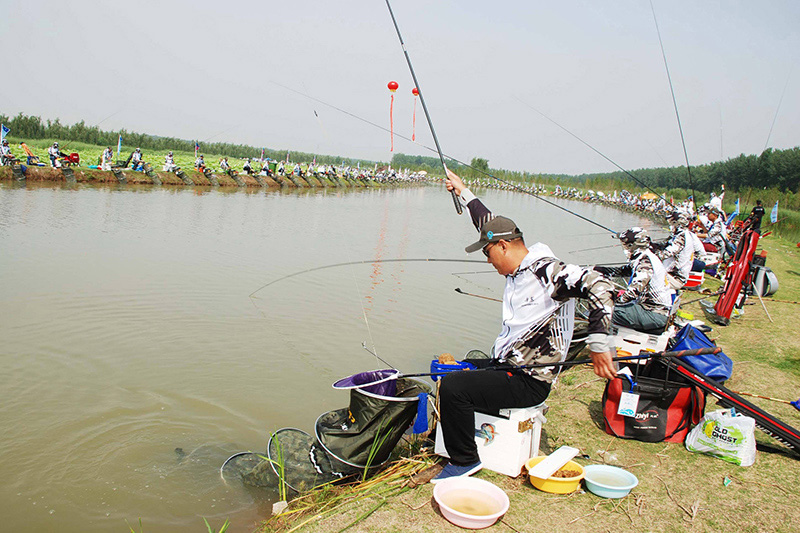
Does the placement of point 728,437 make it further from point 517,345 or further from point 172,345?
point 172,345

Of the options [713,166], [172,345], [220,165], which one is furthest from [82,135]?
[713,166]

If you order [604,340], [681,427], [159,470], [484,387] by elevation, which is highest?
[604,340]

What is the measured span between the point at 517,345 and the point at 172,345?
14.5ft

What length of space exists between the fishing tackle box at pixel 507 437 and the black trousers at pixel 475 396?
0.10 metres

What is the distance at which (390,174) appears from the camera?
195ft

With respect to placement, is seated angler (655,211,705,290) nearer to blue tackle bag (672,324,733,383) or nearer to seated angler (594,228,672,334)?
seated angler (594,228,672,334)

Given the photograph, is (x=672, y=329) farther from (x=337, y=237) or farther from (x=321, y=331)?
(x=337, y=237)

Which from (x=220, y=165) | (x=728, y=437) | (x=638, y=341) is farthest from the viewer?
(x=220, y=165)

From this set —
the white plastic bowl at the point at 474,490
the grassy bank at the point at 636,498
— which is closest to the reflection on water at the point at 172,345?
the grassy bank at the point at 636,498

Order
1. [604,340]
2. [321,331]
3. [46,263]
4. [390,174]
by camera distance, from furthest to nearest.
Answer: [390,174]
[46,263]
[321,331]
[604,340]

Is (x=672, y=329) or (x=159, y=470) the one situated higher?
(x=672, y=329)

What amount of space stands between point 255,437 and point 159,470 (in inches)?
31.0

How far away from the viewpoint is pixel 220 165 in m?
32.3

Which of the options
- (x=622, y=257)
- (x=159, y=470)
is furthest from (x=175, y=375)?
(x=622, y=257)
